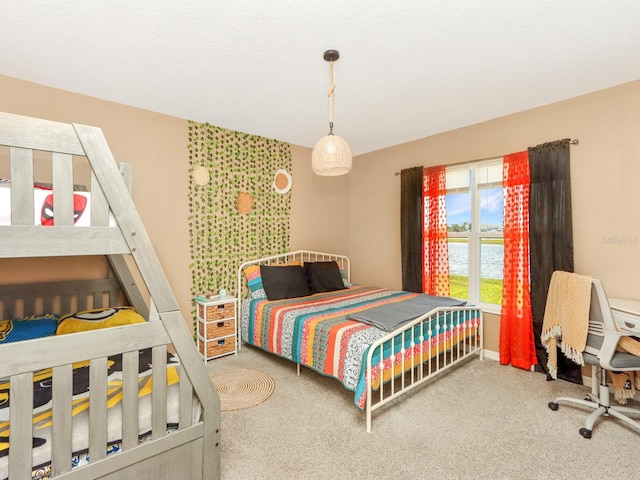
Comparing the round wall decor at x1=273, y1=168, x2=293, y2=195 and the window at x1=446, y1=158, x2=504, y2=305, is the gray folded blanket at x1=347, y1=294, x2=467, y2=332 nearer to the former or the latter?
the window at x1=446, y1=158, x2=504, y2=305

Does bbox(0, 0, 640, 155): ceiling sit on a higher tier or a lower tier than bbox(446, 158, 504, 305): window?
higher

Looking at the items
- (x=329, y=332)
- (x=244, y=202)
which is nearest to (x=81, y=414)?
(x=329, y=332)

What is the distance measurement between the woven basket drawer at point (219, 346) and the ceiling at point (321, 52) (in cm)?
232

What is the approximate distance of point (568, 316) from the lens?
86.5 inches

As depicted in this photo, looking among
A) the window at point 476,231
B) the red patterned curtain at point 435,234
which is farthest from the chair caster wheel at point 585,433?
the red patterned curtain at point 435,234

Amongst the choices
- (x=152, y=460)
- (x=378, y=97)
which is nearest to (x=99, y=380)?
(x=152, y=460)

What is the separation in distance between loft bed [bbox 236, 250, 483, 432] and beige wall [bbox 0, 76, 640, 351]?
1.94 ft

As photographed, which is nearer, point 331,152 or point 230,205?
point 331,152

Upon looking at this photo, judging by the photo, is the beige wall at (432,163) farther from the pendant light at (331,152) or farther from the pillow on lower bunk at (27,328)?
the pendant light at (331,152)

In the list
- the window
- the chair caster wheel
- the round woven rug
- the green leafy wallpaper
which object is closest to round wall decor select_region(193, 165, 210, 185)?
the green leafy wallpaper

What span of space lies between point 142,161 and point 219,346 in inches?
78.4

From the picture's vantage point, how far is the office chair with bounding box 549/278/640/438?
1953 millimetres

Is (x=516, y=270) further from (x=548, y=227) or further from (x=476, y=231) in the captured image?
(x=476, y=231)

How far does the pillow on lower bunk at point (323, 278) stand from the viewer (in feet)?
12.5
